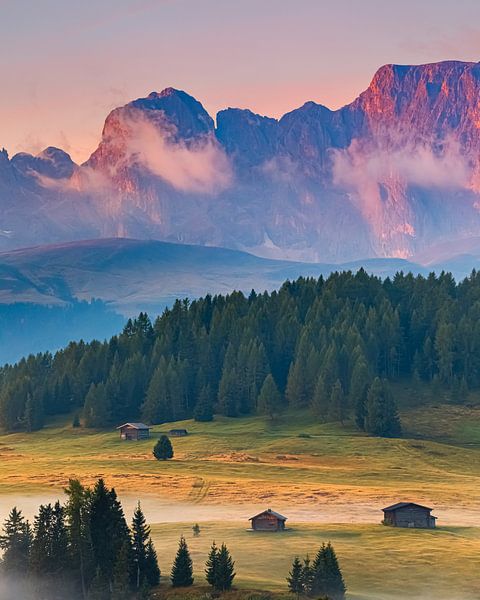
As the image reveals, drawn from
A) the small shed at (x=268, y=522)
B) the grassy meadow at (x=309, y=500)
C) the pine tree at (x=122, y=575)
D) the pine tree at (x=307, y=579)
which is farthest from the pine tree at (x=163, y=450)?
the pine tree at (x=307, y=579)

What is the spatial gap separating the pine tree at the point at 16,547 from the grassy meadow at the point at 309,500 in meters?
11.8

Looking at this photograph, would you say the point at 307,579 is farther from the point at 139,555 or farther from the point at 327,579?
the point at 139,555

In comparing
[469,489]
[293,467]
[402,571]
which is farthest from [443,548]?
[293,467]

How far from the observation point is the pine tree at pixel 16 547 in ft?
343

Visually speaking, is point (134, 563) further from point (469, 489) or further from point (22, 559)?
point (469, 489)

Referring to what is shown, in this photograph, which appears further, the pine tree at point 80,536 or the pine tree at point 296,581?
the pine tree at point 80,536

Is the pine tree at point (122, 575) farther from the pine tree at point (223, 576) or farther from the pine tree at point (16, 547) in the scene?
the pine tree at point (16, 547)

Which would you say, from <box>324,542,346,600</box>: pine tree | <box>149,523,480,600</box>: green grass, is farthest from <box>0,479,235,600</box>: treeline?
<box>324,542,346,600</box>: pine tree

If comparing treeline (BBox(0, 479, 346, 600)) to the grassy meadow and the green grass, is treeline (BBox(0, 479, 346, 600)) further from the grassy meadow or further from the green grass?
the grassy meadow

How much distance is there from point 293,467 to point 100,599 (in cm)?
8261

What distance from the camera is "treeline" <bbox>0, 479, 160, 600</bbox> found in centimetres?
9988

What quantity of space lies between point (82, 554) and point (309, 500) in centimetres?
5031

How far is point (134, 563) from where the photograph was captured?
101 meters

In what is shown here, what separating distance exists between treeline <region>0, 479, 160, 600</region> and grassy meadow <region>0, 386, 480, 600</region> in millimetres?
4628
